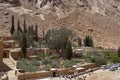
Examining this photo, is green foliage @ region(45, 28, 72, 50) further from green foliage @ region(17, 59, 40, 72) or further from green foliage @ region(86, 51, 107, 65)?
green foliage @ region(17, 59, 40, 72)

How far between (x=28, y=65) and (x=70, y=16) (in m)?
40.7

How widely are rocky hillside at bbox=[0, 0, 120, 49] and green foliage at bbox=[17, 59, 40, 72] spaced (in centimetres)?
2982

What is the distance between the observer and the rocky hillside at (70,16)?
271 feet

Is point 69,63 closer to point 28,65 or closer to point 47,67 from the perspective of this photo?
point 47,67

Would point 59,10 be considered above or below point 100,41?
above

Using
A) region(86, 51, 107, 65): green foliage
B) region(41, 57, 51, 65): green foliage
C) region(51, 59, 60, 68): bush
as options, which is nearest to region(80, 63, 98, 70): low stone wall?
region(86, 51, 107, 65): green foliage

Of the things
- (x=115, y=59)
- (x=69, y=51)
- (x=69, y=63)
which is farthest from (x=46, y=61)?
(x=115, y=59)

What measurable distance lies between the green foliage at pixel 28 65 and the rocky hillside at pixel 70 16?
29.8 m

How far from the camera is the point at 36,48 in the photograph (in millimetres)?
56406

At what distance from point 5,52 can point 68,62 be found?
810 cm

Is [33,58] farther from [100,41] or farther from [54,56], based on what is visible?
[100,41]

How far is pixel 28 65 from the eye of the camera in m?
47.8

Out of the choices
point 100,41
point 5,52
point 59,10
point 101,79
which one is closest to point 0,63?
point 5,52

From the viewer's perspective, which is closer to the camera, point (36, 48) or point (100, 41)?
point (36, 48)
